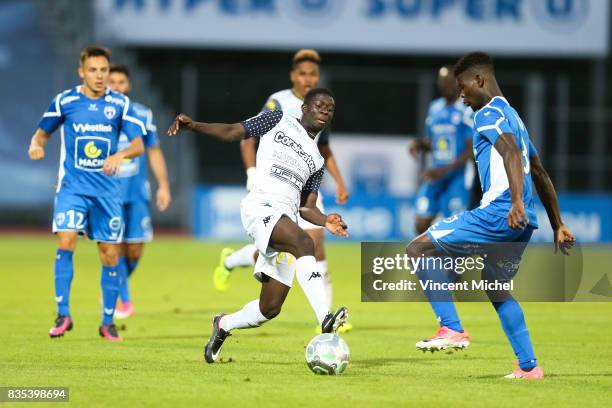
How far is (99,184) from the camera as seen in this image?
10000mm

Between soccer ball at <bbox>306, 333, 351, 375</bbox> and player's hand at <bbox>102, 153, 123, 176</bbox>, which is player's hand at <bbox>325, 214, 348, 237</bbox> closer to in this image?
soccer ball at <bbox>306, 333, 351, 375</bbox>

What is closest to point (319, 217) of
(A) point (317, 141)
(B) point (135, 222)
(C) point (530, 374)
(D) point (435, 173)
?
(C) point (530, 374)

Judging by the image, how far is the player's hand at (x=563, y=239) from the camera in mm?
7777

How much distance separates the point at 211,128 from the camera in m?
8.04

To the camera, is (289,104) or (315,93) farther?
(289,104)

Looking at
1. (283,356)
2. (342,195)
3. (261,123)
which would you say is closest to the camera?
(261,123)

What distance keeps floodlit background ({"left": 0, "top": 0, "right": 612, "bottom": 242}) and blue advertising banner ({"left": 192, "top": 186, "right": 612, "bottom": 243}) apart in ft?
0.10

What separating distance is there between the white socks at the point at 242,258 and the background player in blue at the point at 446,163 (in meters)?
2.48

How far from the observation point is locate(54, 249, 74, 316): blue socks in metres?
9.90

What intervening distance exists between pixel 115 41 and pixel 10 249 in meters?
7.80

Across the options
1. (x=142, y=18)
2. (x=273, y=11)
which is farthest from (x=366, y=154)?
(x=142, y=18)

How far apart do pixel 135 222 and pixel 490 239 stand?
5.47m

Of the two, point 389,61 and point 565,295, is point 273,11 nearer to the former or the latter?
point 389,61

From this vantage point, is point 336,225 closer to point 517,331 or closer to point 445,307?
point 517,331
